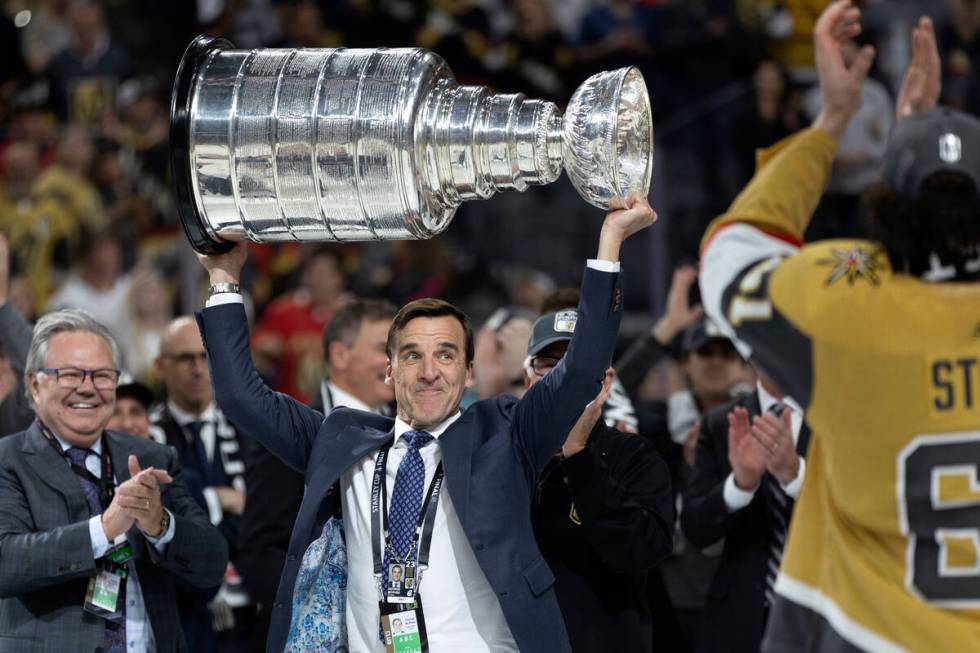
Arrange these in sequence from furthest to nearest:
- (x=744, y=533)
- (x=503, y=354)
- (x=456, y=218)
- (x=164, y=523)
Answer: (x=456, y=218), (x=503, y=354), (x=744, y=533), (x=164, y=523)

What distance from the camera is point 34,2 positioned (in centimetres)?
1015

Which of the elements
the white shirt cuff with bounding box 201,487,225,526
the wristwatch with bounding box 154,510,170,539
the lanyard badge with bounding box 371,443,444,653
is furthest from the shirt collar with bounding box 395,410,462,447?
the white shirt cuff with bounding box 201,487,225,526

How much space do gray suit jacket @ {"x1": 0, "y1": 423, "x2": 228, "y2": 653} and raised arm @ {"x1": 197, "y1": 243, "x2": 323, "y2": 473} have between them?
2.08 ft

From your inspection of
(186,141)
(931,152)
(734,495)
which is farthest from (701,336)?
(931,152)

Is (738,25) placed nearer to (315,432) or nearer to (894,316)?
(315,432)

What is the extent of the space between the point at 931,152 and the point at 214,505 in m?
3.68

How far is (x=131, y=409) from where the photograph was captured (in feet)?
18.1

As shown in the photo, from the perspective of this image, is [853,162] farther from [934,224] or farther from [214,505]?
[934,224]

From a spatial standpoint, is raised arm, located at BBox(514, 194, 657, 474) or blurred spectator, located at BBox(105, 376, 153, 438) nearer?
raised arm, located at BBox(514, 194, 657, 474)

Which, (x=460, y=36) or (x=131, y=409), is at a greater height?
(x=460, y=36)

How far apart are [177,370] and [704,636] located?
2.62m

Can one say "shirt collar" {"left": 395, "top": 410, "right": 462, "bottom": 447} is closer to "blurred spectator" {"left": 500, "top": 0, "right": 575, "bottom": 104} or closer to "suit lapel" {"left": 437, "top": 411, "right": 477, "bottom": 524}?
"suit lapel" {"left": 437, "top": 411, "right": 477, "bottom": 524}

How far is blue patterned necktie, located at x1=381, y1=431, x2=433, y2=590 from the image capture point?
3520 millimetres

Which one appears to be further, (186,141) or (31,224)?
(31,224)
